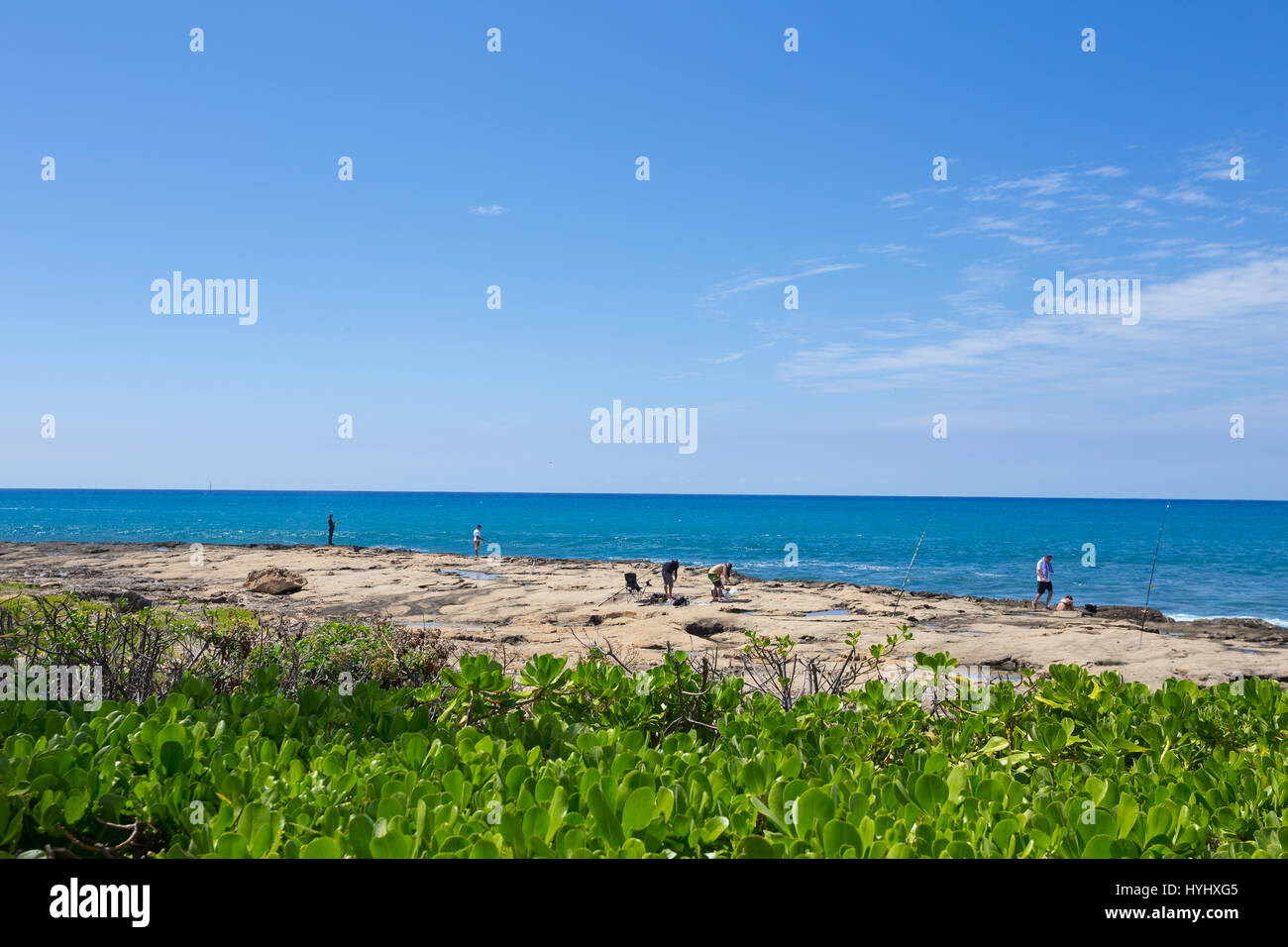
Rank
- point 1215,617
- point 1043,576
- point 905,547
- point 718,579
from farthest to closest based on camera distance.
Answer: point 905,547
point 1215,617
point 1043,576
point 718,579

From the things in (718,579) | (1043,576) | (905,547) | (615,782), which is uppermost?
(615,782)

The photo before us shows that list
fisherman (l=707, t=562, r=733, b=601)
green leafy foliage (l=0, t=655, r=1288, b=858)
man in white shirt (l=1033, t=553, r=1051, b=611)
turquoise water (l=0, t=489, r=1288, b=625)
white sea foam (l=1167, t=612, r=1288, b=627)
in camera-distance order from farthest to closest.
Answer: turquoise water (l=0, t=489, r=1288, b=625) → man in white shirt (l=1033, t=553, r=1051, b=611) → white sea foam (l=1167, t=612, r=1288, b=627) → fisherman (l=707, t=562, r=733, b=601) → green leafy foliage (l=0, t=655, r=1288, b=858)

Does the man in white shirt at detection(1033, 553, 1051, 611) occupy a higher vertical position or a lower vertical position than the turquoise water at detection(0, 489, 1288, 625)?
higher

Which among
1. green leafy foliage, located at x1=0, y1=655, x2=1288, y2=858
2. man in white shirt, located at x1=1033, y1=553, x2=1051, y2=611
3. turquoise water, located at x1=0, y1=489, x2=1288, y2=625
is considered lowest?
turquoise water, located at x1=0, y1=489, x2=1288, y2=625

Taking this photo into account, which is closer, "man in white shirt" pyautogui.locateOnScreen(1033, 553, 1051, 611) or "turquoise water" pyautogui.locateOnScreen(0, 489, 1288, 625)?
"man in white shirt" pyautogui.locateOnScreen(1033, 553, 1051, 611)

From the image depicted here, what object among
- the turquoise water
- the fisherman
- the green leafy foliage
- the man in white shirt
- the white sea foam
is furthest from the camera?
the turquoise water

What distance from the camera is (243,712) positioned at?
3180 millimetres

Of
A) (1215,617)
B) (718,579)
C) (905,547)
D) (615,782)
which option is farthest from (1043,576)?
(905,547)

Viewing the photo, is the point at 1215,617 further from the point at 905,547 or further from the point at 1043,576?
the point at 905,547

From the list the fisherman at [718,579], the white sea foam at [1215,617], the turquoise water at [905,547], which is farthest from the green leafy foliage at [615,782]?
the turquoise water at [905,547]

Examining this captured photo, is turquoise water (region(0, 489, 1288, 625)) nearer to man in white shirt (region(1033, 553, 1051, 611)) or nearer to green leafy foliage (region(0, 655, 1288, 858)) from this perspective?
man in white shirt (region(1033, 553, 1051, 611))

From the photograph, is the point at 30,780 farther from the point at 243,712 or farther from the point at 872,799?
the point at 872,799

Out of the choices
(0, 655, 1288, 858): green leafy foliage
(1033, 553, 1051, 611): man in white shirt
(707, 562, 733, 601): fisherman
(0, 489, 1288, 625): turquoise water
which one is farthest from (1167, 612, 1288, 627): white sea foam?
(0, 655, 1288, 858): green leafy foliage
